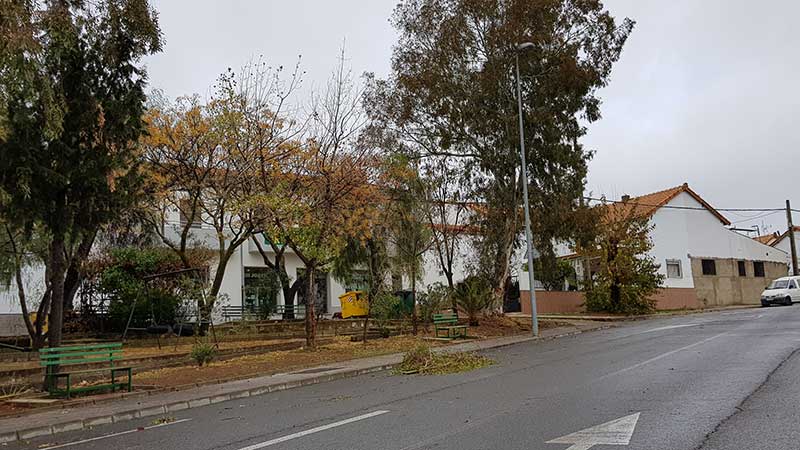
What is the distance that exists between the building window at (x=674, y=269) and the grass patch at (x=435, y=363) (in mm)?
32177

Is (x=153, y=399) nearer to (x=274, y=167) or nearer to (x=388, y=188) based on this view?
(x=274, y=167)

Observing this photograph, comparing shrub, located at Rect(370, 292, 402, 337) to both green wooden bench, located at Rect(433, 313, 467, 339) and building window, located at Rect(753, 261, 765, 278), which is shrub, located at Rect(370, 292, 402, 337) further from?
building window, located at Rect(753, 261, 765, 278)

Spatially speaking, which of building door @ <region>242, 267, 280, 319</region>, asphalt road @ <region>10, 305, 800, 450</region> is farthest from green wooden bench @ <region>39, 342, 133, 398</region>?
building door @ <region>242, 267, 280, 319</region>

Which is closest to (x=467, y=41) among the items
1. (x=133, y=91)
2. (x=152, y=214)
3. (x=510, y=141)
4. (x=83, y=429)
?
(x=510, y=141)

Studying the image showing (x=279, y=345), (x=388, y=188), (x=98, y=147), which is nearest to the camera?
(x=98, y=147)

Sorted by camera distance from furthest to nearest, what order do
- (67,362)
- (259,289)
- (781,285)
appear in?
(781,285), (259,289), (67,362)

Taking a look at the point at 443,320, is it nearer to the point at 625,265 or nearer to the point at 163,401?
A: the point at 163,401

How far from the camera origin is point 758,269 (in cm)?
4969

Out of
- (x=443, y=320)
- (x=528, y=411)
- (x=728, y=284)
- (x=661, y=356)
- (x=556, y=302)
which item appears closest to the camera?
(x=528, y=411)

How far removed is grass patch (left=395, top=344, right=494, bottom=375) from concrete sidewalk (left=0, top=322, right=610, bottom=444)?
1350mm

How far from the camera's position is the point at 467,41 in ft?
88.2

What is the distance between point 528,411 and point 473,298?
17702 mm

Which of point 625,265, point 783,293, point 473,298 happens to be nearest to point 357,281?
point 473,298

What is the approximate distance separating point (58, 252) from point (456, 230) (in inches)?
721
